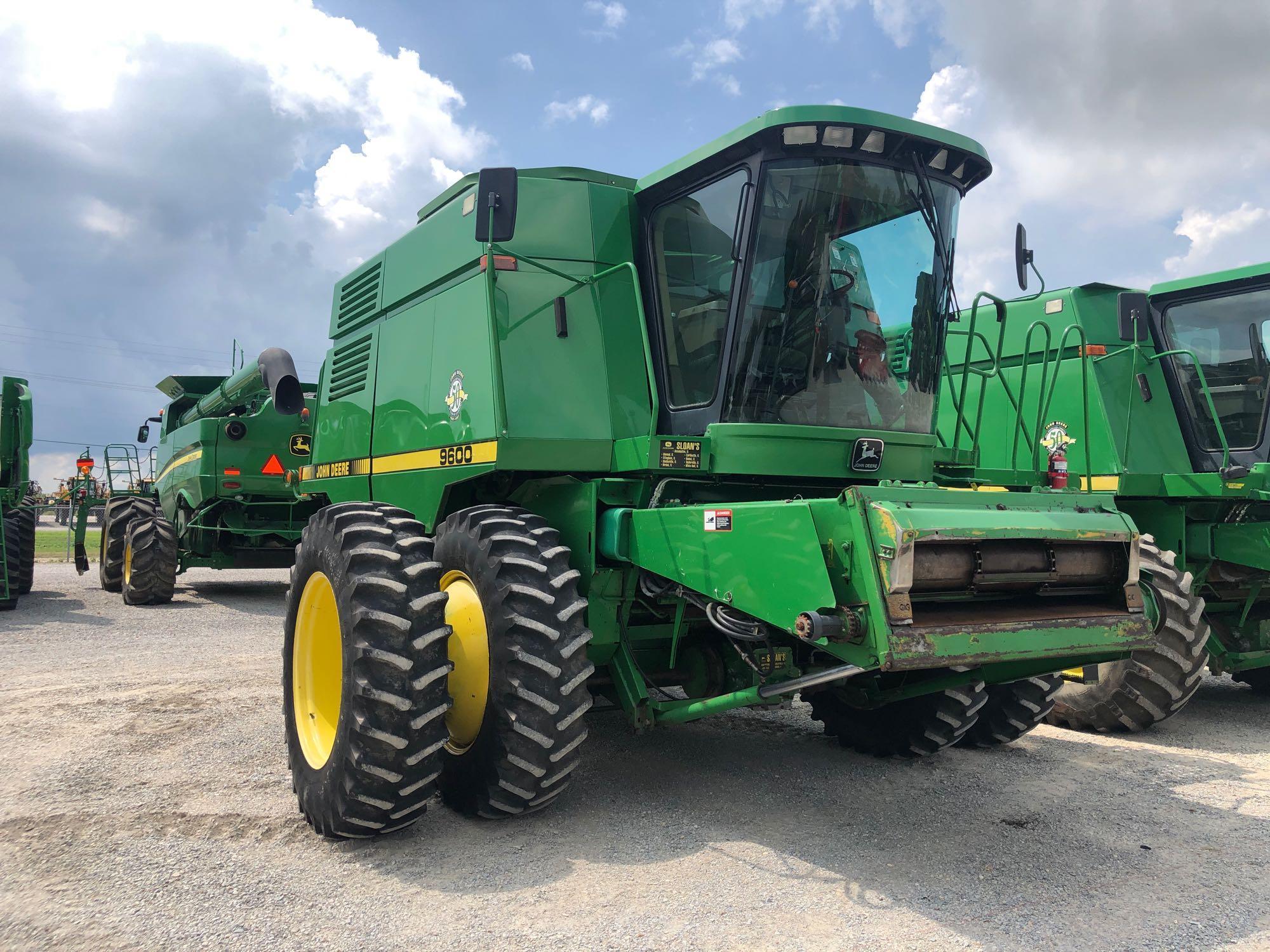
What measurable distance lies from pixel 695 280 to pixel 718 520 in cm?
A: 147

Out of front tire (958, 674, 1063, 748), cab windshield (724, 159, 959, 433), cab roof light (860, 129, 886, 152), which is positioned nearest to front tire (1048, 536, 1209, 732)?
front tire (958, 674, 1063, 748)

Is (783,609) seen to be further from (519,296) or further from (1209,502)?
(1209,502)

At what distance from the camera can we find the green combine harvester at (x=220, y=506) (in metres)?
12.1

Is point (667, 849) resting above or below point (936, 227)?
below

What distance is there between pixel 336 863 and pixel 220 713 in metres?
2.90

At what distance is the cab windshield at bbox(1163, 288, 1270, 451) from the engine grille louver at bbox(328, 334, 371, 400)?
638 centimetres

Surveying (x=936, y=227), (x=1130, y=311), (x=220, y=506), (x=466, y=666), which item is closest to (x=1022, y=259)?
(x=936, y=227)

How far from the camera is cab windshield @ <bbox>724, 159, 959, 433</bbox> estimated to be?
427 centimetres

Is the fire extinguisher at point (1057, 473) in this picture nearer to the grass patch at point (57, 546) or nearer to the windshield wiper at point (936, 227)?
the windshield wiper at point (936, 227)

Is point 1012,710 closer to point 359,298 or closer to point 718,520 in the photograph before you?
point 718,520

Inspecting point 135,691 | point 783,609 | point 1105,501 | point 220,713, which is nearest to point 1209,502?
point 1105,501

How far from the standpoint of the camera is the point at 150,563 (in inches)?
479

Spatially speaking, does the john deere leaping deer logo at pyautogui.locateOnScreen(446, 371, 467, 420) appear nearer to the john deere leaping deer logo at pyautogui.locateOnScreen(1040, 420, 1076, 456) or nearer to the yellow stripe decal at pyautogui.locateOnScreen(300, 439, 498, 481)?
the yellow stripe decal at pyautogui.locateOnScreen(300, 439, 498, 481)

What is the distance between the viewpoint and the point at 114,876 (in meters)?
3.48
